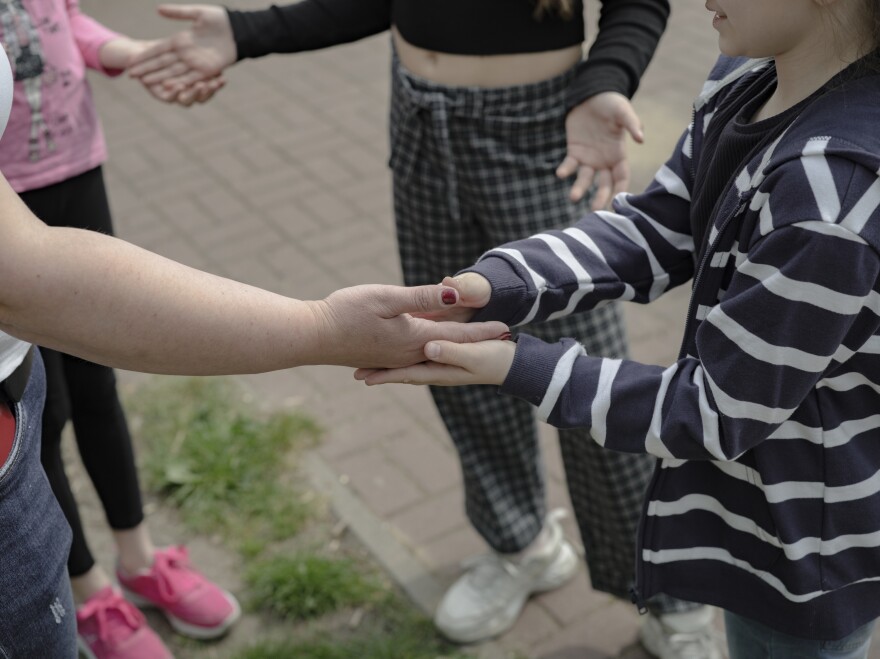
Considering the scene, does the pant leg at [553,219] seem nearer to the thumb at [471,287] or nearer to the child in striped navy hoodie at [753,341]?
the child in striped navy hoodie at [753,341]

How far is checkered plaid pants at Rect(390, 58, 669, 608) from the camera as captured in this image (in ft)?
7.80

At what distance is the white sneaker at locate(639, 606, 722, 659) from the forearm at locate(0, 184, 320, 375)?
135 centimetres

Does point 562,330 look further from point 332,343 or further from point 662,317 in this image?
point 662,317

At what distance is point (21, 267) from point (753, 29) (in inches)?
39.4

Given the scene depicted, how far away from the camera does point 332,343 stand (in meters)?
1.71

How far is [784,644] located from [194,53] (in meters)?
1.89

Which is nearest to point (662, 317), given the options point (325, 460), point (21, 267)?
point (325, 460)

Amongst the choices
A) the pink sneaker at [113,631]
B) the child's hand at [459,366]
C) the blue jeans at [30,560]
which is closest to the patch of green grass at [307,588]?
the pink sneaker at [113,631]

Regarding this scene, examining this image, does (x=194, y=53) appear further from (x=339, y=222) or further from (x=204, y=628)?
(x=339, y=222)

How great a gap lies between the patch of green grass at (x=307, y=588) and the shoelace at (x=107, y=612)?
1.04 ft

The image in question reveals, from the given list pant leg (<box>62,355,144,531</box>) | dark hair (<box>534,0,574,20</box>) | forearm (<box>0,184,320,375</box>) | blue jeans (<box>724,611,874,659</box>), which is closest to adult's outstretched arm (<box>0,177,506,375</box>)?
forearm (<box>0,184,320,375</box>)

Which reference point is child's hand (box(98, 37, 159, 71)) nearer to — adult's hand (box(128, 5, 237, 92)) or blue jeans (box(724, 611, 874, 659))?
adult's hand (box(128, 5, 237, 92))

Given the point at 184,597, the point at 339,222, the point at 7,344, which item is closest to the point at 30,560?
the point at 7,344

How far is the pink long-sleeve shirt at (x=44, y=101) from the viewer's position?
7.48 feet
